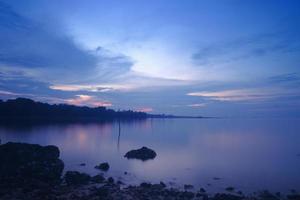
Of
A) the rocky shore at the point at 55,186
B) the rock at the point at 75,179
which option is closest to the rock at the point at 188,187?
the rocky shore at the point at 55,186

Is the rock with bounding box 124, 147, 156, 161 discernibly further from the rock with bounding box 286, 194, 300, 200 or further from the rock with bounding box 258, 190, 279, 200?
the rock with bounding box 286, 194, 300, 200

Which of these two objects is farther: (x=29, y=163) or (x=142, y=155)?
(x=142, y=155)

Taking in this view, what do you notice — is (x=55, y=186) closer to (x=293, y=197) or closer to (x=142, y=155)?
(x=293, y=197)

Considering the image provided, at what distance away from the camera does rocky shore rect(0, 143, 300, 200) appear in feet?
62.1

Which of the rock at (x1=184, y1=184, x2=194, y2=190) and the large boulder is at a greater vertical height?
the large boulder

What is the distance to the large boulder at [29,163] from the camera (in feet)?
79.8

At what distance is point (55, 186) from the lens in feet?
70.0

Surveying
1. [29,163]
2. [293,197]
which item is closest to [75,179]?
[29,163]

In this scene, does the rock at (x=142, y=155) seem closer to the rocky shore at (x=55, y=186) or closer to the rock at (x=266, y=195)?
the rocky shore at (x=55, y=186)

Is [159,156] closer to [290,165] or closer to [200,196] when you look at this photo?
[290,165]

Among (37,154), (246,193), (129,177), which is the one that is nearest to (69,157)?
(37,154)

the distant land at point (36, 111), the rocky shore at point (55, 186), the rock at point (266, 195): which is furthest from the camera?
the distant land at point (36, 111)

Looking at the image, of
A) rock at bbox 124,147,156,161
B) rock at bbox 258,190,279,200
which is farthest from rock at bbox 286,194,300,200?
rock at bbox 124,147,156,161

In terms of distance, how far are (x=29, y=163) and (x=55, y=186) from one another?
19.8 ft
